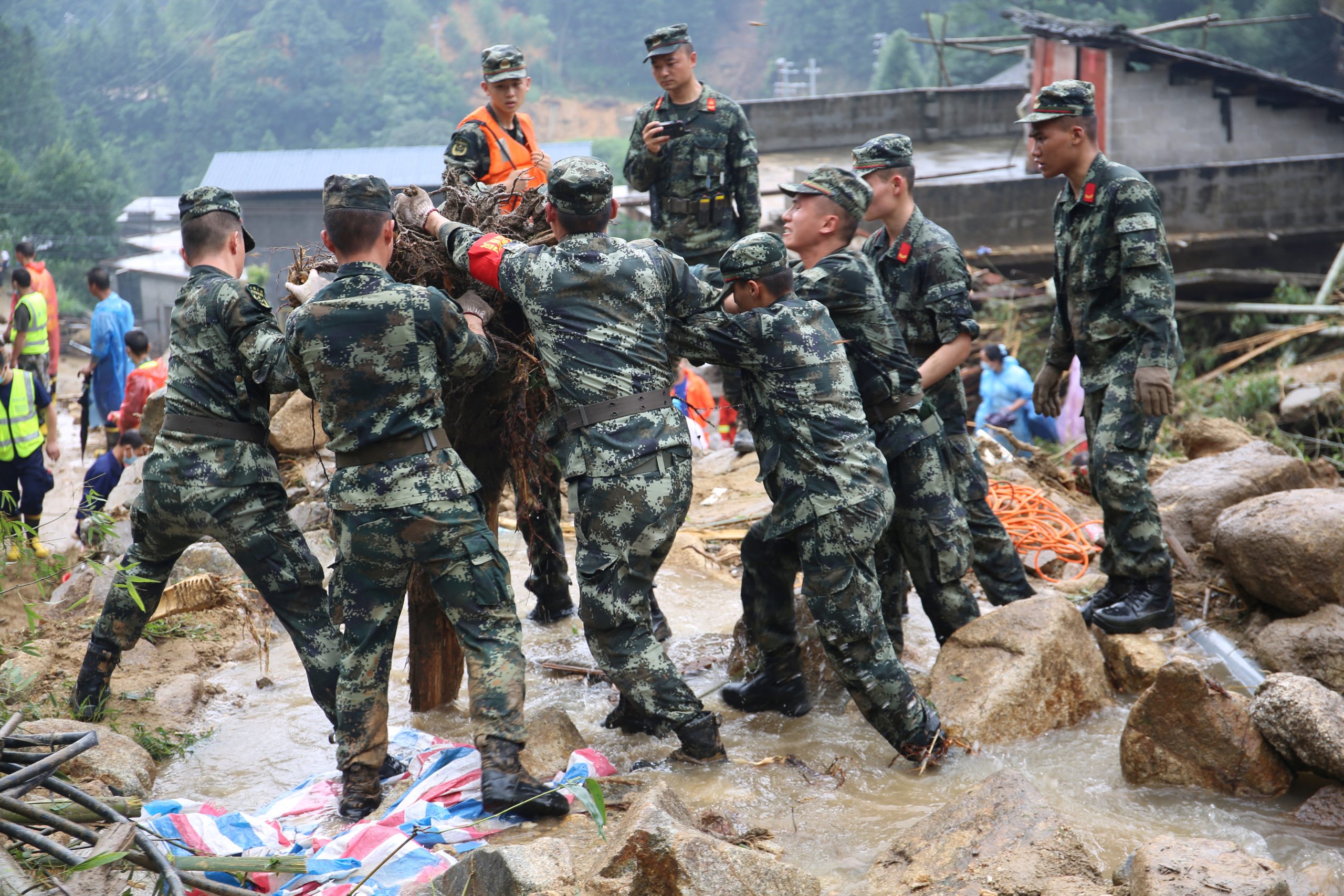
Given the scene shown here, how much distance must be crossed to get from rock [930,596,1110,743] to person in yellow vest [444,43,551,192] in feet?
11.1

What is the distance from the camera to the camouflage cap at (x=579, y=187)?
159 inches

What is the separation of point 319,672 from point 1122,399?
3.60 metres

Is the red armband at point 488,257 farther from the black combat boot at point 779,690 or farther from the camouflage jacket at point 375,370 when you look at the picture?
the black combat boot at point 779,690

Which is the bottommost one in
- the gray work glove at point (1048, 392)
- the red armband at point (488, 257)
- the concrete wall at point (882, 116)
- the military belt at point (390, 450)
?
the gray work glove at point (1048, 392)

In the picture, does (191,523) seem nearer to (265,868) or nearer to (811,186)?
(265,868)

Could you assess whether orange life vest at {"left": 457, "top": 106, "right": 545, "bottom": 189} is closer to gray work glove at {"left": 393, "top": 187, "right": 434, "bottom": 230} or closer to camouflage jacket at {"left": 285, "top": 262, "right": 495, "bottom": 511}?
gray work glove at {"left": 393, "top": 187, "right": 434, "bottom": 230}

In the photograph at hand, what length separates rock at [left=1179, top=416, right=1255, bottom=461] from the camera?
7844 millimetres

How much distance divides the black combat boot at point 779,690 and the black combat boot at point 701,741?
63cm

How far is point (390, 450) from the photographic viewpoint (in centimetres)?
383

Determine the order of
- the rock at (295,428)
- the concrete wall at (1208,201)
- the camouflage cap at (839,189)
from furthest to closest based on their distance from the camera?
the concrete wall at (1208,201), the rock at (295,428), the camouflage cap at (839,189)

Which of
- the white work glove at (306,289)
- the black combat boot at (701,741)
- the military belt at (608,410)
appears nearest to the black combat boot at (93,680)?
the white work glove at (306,289)

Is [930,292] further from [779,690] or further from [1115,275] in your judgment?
[779,690]

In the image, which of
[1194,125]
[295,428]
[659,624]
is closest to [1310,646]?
[659,624]

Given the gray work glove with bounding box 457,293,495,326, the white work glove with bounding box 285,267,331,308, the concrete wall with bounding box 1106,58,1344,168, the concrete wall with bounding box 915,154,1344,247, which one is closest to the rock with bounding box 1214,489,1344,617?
the gray work glove with bounding box 457,293,495,326
